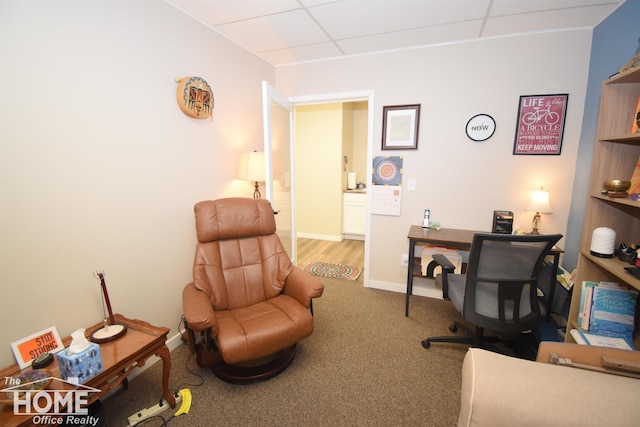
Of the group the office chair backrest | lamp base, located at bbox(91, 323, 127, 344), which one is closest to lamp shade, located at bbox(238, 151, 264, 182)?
lamp base, located at bbox(91, 323, 127, 344)

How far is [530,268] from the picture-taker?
1.64 m

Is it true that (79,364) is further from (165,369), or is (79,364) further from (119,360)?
(165,369)

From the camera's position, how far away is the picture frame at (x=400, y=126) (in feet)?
8.81

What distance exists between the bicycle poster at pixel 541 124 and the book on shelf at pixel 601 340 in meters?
1.55

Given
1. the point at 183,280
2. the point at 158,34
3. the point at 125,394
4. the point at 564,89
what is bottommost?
the point at 125,394

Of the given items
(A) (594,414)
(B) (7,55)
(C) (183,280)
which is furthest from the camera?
(C) (183,280)

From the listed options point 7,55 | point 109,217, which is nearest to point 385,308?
point 109,217

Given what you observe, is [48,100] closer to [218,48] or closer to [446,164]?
[218,48]

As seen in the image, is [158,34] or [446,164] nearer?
[158,34]

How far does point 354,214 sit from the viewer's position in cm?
492

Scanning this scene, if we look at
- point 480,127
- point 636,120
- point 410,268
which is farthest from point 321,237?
point 636,120

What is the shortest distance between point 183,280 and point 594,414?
2265mm

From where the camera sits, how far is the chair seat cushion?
155 centimetres

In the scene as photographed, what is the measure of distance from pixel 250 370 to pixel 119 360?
0.77m
